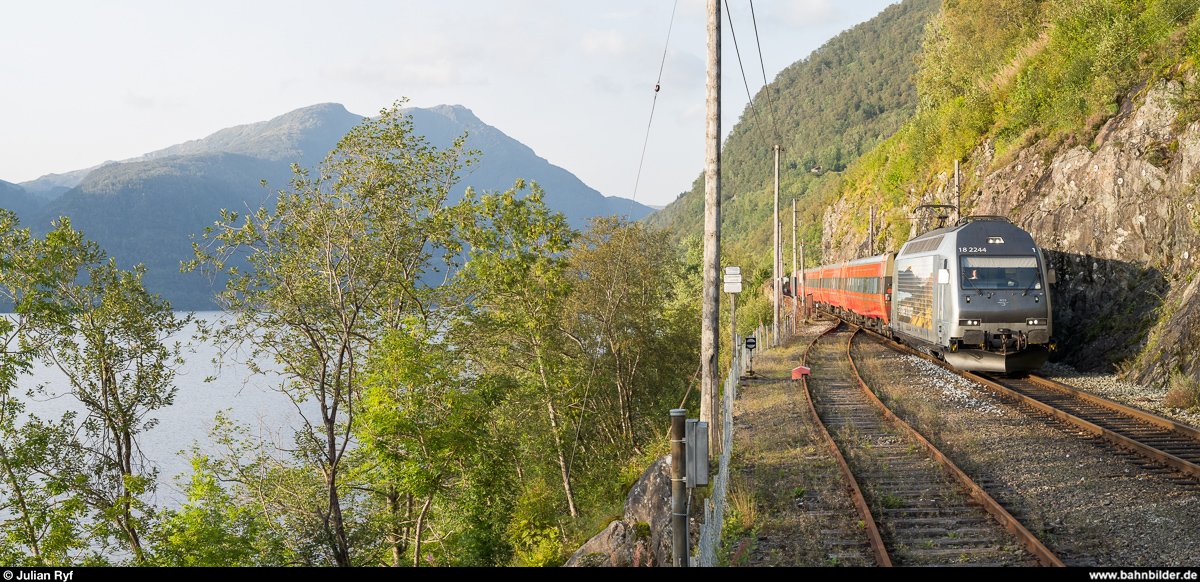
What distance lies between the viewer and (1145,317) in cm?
1504

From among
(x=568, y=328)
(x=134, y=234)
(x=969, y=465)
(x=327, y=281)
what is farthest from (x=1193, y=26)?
(x=134, y=234)

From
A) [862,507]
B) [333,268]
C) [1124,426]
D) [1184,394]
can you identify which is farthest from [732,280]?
[333,268]

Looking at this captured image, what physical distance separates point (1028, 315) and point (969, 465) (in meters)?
7.73

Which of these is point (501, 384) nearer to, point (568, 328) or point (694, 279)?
point (568, 328)

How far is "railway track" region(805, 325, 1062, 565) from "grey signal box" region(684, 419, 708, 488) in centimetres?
210

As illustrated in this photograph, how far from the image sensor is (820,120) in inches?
6122

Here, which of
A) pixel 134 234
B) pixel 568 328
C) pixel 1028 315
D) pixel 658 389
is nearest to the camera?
pixel 1028 315

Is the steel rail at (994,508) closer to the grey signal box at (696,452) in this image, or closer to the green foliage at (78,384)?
the grey signal box at (696,452)

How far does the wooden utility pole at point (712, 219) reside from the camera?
1055 cm

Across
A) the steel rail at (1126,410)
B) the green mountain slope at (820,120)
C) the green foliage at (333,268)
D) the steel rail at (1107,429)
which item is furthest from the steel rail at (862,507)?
the green mountain slope at (820,120)

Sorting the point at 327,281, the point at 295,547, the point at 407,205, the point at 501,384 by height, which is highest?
the point at 407,205

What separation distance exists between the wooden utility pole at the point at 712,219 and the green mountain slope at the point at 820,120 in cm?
9806

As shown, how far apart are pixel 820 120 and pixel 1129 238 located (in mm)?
149404

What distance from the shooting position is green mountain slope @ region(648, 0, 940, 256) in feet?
434
